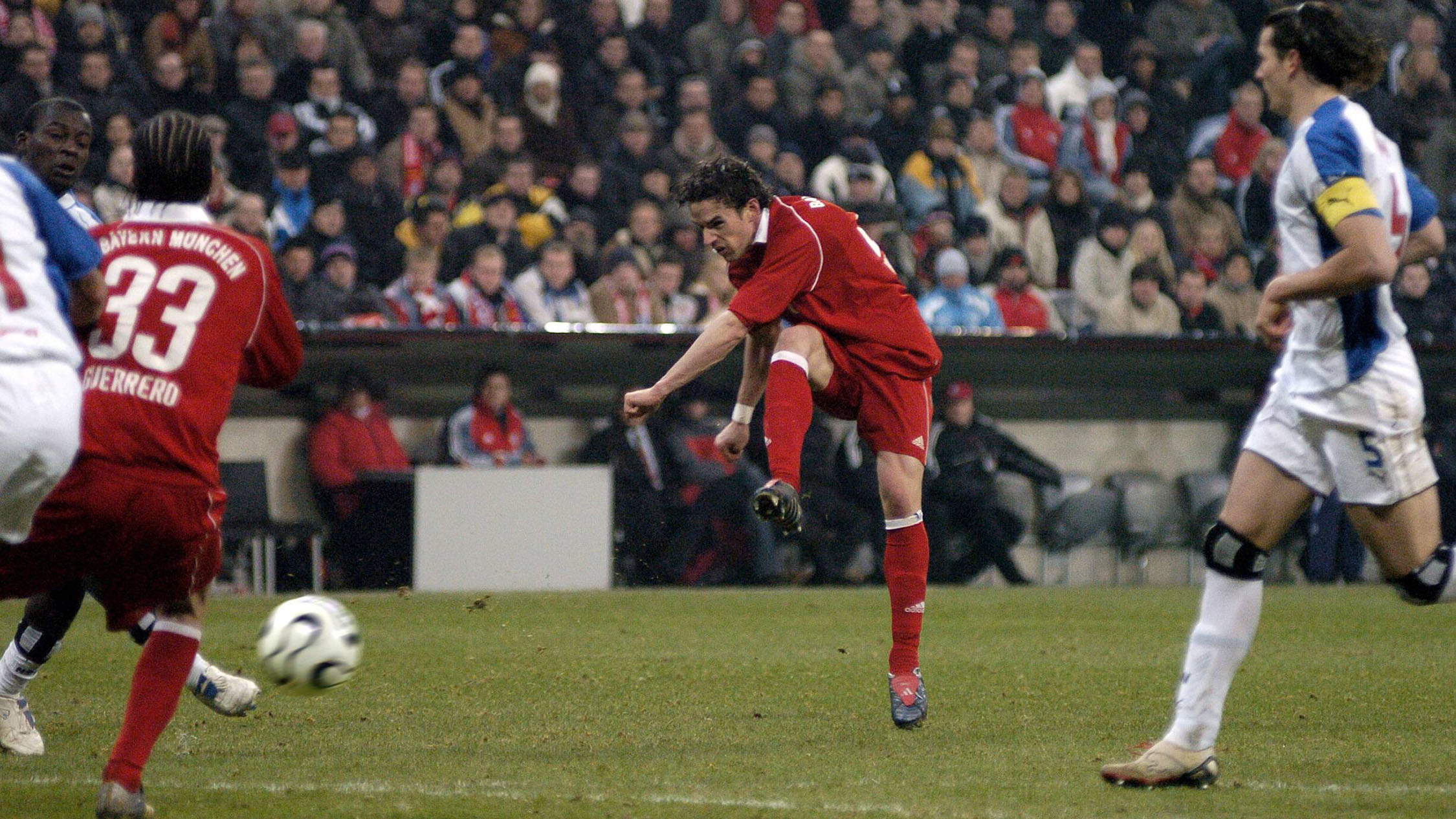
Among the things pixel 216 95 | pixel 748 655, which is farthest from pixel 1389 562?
pixel 216 95

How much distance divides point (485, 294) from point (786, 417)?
7280mm

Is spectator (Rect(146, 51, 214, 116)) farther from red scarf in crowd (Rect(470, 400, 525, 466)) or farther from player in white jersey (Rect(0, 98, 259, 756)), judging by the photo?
player in white jersey (Rect(0, 98, 259, 756))

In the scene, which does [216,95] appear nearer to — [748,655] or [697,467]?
[697,467]

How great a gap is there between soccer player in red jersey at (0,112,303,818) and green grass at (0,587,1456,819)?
1.51 ft

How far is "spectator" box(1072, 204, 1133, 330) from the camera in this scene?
15.3m

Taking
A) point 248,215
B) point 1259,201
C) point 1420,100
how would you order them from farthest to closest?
point 1420,100
point 1259,201
point 248,215

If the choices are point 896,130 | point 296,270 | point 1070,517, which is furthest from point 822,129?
point 296,270

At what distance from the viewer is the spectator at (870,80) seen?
17.2 metres

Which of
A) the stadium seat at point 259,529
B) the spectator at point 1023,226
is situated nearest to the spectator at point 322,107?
the stadium seat at point 259,529

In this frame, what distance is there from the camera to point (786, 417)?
6.53 m

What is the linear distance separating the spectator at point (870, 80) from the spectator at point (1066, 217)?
2.15 metres

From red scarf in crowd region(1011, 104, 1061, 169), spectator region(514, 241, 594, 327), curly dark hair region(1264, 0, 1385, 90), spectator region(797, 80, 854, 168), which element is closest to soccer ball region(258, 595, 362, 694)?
curly dark hair region(1264, 0, 1385, 90)

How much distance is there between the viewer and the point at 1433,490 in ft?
15.3

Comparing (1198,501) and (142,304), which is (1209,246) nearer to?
(1198,501)
